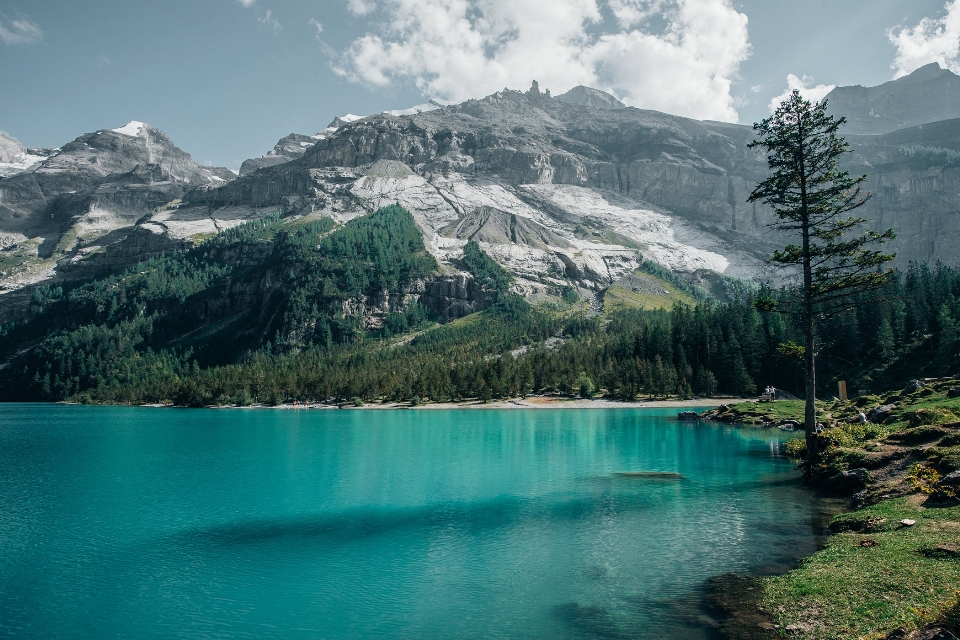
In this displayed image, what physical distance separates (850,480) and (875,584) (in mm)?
16986

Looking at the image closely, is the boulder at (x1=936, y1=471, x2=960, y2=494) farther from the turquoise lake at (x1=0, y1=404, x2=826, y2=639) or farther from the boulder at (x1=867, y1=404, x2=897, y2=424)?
the boulder at (x1=867, y1=404, x2=897, y2=424)

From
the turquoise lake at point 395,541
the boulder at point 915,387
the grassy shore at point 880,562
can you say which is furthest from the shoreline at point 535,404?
the grassy shore at point 880,562

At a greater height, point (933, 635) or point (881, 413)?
point (881, 413)

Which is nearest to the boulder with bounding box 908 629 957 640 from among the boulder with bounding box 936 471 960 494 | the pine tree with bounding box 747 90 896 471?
the boulder with bounding box 936 471 960 494

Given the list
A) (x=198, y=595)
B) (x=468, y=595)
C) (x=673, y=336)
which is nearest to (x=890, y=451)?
(x=468, y=595)

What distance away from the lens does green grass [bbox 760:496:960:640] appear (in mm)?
13297

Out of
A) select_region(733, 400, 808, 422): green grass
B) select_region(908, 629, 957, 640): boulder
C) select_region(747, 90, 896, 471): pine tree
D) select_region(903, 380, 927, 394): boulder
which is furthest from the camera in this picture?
select_region(733, 400, 808, 422): green grass

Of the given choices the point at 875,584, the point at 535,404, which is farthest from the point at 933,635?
the point at 535,404

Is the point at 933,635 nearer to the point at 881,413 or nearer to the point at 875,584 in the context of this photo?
the point at 875,584

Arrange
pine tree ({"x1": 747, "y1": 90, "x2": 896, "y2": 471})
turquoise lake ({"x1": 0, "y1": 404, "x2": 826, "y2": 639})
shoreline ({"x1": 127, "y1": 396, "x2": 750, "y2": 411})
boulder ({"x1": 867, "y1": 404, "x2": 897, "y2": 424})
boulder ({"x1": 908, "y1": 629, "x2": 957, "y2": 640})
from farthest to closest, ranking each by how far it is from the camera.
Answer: shoreline ({"x1": 127, "y1": 396, "x2": 750, "y2": 411}) → boulder ({"x1": 867, "y1": 404, "x2": 897, "y2": 424}) → pine tree ({"x1": 747, "y1": 90, "x2": 896, "y2": 471}) → turquoise lake ({"x1": 0, "y1": 404, "x2": 826, "y2": 639}) → boulder ({"x1": 908, "y1": 629, "x2": 957, "y2": 640})

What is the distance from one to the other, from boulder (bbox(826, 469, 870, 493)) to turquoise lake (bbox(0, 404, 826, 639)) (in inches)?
77.8

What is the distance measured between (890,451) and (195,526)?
129 feet

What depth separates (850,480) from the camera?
29.4 metres

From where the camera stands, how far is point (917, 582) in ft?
47.4
